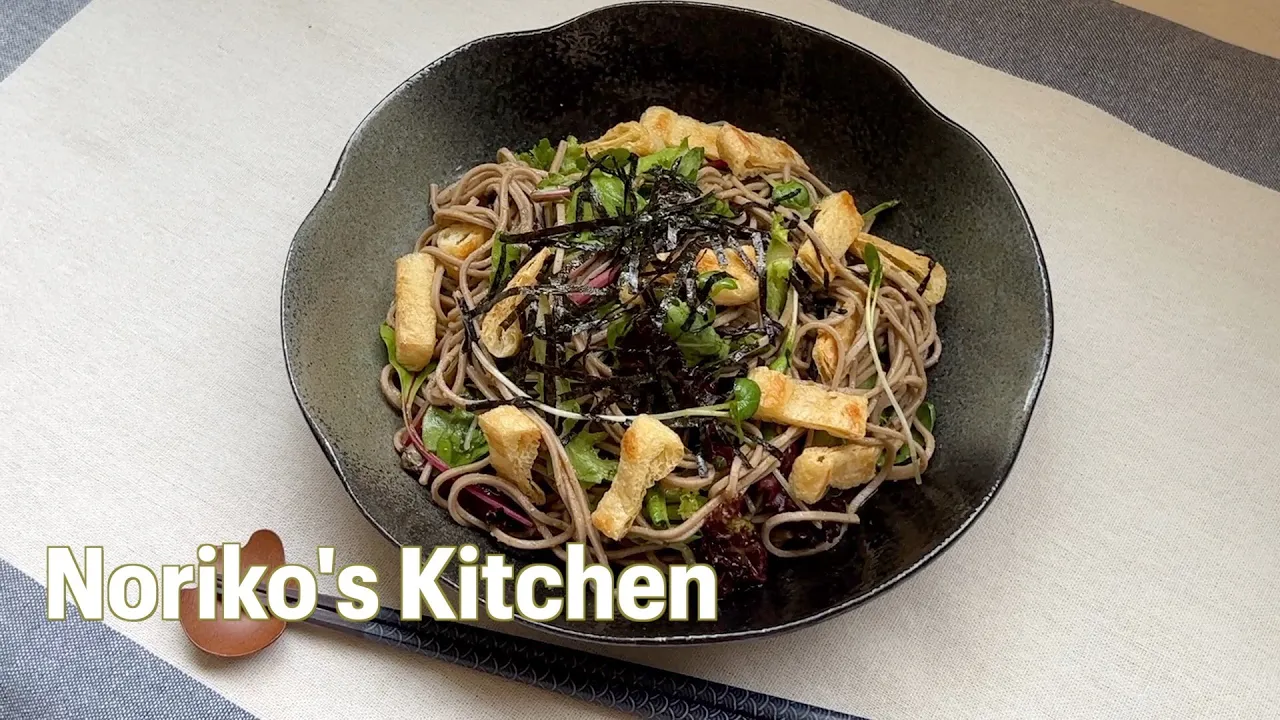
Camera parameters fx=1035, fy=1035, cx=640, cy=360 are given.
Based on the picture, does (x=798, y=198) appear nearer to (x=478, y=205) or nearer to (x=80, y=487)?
(x=478, y=205)

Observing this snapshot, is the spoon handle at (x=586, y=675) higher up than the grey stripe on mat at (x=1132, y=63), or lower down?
lower down

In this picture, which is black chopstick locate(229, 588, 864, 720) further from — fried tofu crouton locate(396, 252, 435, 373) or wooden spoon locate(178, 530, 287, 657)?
fried tofu crouton locate(396, 252, 435, 373)

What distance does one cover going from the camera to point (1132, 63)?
305 cm

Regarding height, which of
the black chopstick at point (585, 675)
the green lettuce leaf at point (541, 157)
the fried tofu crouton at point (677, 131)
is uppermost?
the fried tofu crouton at point (677, 131)

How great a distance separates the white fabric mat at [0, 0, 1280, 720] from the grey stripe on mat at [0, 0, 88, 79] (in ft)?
0.18

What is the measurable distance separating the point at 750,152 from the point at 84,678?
1.89 meters

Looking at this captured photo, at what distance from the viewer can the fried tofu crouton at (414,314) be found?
2.28m

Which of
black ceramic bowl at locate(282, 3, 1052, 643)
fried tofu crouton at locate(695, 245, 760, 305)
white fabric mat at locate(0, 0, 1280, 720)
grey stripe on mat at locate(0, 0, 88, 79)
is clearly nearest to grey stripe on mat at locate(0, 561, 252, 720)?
white fabric mat at locate(0, 0, 1280, 720)

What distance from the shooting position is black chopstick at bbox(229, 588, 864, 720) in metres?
2.08

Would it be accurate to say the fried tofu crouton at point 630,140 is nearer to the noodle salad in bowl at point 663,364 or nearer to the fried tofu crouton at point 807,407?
the noodle salad in bowl at point 663,364

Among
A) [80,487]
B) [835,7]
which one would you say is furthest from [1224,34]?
[80,487]

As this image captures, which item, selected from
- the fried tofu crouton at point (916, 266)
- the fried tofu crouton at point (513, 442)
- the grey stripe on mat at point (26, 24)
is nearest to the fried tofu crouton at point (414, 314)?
the fried tofu crouton at point (513, 442)

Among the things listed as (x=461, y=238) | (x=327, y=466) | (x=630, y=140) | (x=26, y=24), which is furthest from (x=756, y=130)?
(x=26, y=24)

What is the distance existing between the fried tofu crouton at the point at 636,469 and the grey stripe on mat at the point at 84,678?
871 millimetres
